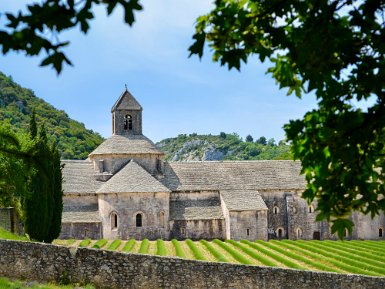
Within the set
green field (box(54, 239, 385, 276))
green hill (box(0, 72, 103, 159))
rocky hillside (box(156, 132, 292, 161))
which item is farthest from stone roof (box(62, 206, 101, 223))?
rocky hillside (box(156, 132, 292, 161))

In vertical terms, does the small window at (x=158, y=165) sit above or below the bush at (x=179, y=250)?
above

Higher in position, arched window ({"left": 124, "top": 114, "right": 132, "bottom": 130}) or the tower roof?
the tower roof

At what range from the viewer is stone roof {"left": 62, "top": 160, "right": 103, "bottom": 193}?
1804 inches

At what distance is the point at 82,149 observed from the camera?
390 ft

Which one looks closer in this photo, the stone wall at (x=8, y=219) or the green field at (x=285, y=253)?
the green field at (x=285, y=253)

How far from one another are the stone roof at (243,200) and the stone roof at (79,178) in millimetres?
10990

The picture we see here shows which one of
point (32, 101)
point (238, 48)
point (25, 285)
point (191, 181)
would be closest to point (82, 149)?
point (32, 101)

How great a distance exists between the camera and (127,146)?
1914 inches

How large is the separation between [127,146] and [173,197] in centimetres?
640

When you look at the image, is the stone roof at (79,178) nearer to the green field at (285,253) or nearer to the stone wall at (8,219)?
the green field at (285,253)

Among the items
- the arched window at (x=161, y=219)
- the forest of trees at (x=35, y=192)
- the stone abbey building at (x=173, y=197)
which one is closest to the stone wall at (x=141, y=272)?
the forest of trees at (x=35, y=192)

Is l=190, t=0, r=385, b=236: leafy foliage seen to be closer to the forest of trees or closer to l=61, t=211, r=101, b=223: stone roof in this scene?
the forest of trees

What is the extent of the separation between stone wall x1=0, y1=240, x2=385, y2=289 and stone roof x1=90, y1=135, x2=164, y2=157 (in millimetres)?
27285

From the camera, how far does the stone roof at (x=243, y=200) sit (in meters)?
44.0
